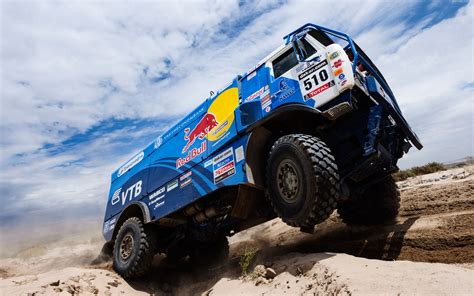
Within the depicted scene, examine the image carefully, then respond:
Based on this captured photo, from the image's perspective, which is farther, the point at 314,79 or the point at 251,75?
the point at 251,75

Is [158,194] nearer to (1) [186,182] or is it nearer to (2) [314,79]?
(1) [186,182]

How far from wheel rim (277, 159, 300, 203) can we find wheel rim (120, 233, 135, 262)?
4.02 metres

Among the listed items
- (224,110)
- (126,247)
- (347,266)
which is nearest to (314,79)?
(224,110)

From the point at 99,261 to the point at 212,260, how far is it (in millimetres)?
3192

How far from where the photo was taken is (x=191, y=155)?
21.5 feet

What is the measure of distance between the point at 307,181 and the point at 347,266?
1108 millimetres

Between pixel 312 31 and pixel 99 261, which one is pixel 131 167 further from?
pixel 312 31

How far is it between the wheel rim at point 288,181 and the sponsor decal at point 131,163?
445 cm

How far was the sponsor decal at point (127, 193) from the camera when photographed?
798cm

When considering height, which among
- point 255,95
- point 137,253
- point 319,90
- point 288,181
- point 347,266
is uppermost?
point 255,95

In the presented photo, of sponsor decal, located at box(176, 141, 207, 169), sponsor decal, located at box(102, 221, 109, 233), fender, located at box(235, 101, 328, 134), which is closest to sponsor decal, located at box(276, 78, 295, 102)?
fender, located at box(235, 101, 328, 134)

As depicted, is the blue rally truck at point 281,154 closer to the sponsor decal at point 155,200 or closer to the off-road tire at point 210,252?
the sponsor decal at point 155,200

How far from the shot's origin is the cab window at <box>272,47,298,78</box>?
207 inches

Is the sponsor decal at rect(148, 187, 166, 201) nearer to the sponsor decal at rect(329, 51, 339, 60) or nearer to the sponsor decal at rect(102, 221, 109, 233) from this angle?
the sponsor decal at rect(102, 221, 109, 233)
